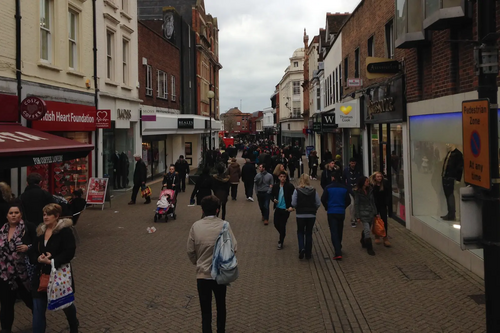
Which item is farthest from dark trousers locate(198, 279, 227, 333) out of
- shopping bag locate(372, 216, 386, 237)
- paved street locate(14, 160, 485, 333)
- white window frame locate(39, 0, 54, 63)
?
white window frame locate(39, 0, 54, 63)

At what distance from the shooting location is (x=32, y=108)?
12.6 meters

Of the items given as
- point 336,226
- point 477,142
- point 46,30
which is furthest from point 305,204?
point 46,30

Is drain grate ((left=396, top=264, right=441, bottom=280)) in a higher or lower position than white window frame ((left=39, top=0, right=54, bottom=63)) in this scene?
lower

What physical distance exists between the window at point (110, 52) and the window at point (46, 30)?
206 inches

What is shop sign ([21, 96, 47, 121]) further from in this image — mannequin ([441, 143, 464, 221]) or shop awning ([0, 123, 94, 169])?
mannequin ([441, 143, 464, 221])

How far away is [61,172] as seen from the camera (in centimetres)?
1591

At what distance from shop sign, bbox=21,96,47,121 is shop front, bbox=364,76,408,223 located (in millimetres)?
9057

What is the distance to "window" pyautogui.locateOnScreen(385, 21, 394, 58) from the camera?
48.4 feet

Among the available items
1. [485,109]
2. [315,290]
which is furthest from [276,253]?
[485,109]

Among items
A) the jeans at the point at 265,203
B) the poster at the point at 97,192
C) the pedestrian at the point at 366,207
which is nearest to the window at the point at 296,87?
the poster at the point at 97,192

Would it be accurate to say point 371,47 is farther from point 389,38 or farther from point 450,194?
point 450,194

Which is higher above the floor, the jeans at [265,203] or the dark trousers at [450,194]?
the dark trousers at [450,194]

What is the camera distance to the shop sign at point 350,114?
60.7 ft

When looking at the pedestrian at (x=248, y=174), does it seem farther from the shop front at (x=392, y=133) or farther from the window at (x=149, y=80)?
the window at (x=149, y=80)
